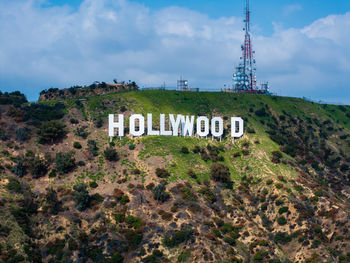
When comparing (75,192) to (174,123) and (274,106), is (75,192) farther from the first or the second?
(274,106)

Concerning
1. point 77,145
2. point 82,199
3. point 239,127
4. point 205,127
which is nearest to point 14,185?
point 82,199

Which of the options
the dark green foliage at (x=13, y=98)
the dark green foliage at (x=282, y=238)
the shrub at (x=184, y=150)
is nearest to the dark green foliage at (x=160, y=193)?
the shrub at (x=184, y=150)

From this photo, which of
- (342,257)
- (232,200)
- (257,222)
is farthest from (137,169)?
(342,257)

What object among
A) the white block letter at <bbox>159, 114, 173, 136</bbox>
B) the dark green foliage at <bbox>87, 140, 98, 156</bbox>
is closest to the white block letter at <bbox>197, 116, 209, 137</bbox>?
the white block letter at <bbox>159, 114, 173, 136</bbox>

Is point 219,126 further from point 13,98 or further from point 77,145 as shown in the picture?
point 13,98

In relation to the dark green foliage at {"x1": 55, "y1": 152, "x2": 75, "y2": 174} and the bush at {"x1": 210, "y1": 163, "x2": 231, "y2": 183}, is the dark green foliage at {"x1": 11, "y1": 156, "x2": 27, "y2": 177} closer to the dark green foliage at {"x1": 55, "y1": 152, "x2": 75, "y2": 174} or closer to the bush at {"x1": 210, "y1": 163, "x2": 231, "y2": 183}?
the dark green foliage at {"x1": 55, "y1": 152, "x2": 75, "y2": 174}

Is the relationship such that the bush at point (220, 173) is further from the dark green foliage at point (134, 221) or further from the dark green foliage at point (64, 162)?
the dark green foliage at point (64, 162)

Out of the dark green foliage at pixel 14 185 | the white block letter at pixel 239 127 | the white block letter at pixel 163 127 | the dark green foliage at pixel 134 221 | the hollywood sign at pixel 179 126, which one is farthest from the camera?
the white block letter at pixel 239 127
